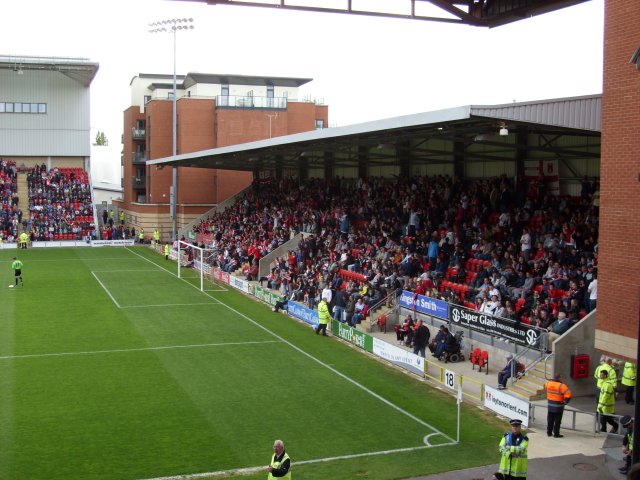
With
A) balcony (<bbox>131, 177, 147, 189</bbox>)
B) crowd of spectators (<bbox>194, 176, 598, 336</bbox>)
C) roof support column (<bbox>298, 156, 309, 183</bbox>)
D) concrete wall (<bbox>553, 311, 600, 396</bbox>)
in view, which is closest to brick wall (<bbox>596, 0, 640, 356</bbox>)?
concrete wall (<bbox>553, 311, 600, 396</bbox>)

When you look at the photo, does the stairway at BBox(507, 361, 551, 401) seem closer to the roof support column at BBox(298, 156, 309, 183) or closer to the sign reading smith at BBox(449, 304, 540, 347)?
the sign reading smith at BBox(449, 304, 540, 347)

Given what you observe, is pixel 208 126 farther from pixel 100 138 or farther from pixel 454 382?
pixel 100 138

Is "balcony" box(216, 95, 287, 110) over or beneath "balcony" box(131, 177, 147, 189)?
over

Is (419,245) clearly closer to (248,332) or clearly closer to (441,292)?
(441,292)

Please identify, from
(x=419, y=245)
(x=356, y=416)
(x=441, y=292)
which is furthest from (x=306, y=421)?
(x=419, y=245)

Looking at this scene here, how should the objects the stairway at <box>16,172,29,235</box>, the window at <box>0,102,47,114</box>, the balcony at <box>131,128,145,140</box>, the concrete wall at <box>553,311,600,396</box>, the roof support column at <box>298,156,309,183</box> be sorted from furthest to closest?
the balcony at <box>131,128,145,140</box>, the window at <box>0,102,47,114</box>, the stairway at <box>16,172,29,235</box>, the roof support column at <box>298,156,309,183</box>, the concrete wall at <box>553,311,600,396</box>

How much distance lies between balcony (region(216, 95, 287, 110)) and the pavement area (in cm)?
4803

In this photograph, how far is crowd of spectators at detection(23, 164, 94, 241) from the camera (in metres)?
62.2

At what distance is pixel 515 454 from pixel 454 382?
7.17 meters

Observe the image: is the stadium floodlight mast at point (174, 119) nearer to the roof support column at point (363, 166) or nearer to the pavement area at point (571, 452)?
the roof support column at point (363, 166)

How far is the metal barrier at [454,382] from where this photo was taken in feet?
62.2

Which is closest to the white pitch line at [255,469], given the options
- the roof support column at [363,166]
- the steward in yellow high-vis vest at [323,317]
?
the steward in yellow high-vis vest at [323,317]

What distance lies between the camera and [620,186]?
48.3 feet

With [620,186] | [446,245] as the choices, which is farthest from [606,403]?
[446,245]
